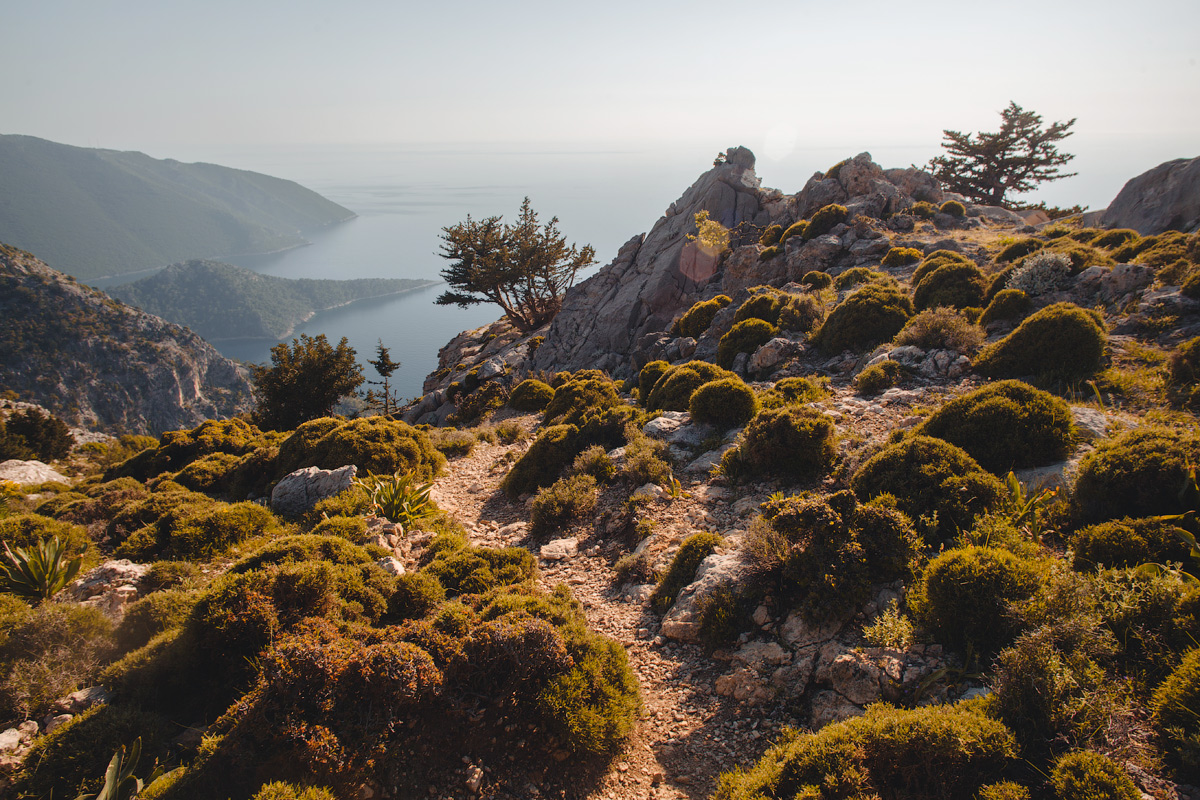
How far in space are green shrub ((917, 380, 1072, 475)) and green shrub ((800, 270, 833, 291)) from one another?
16.4 metres

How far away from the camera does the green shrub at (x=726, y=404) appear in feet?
41.3

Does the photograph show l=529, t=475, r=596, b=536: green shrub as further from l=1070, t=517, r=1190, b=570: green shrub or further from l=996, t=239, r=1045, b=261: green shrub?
l=996, t=239, r=1045, b=261: green shrub

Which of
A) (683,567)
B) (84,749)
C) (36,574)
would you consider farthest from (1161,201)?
(36,574)

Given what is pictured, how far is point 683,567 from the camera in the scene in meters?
7.72

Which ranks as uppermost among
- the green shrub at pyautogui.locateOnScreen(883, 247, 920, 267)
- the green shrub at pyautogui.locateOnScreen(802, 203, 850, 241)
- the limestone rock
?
the green shrub at pyautogui.locateOnScreen(802, 203, 850, 241)

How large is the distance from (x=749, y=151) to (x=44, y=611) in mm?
47683

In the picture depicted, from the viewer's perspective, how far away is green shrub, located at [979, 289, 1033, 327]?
47.8 ft

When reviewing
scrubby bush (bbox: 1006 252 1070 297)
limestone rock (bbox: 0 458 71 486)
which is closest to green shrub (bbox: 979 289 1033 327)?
scrubby bush (bbox: 1006 252 1070 297)

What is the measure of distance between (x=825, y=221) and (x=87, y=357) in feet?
360

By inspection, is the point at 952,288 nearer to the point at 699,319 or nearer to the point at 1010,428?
the point at 699,319

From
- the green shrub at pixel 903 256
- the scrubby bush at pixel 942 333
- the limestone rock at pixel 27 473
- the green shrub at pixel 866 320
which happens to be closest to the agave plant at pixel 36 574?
the limestone rock at pixel 27 473

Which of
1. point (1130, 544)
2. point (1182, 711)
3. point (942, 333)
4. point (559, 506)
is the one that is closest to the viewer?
point (1182, 711)

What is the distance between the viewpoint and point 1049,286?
15.4 metres

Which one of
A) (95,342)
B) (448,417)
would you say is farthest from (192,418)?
(448,417)
